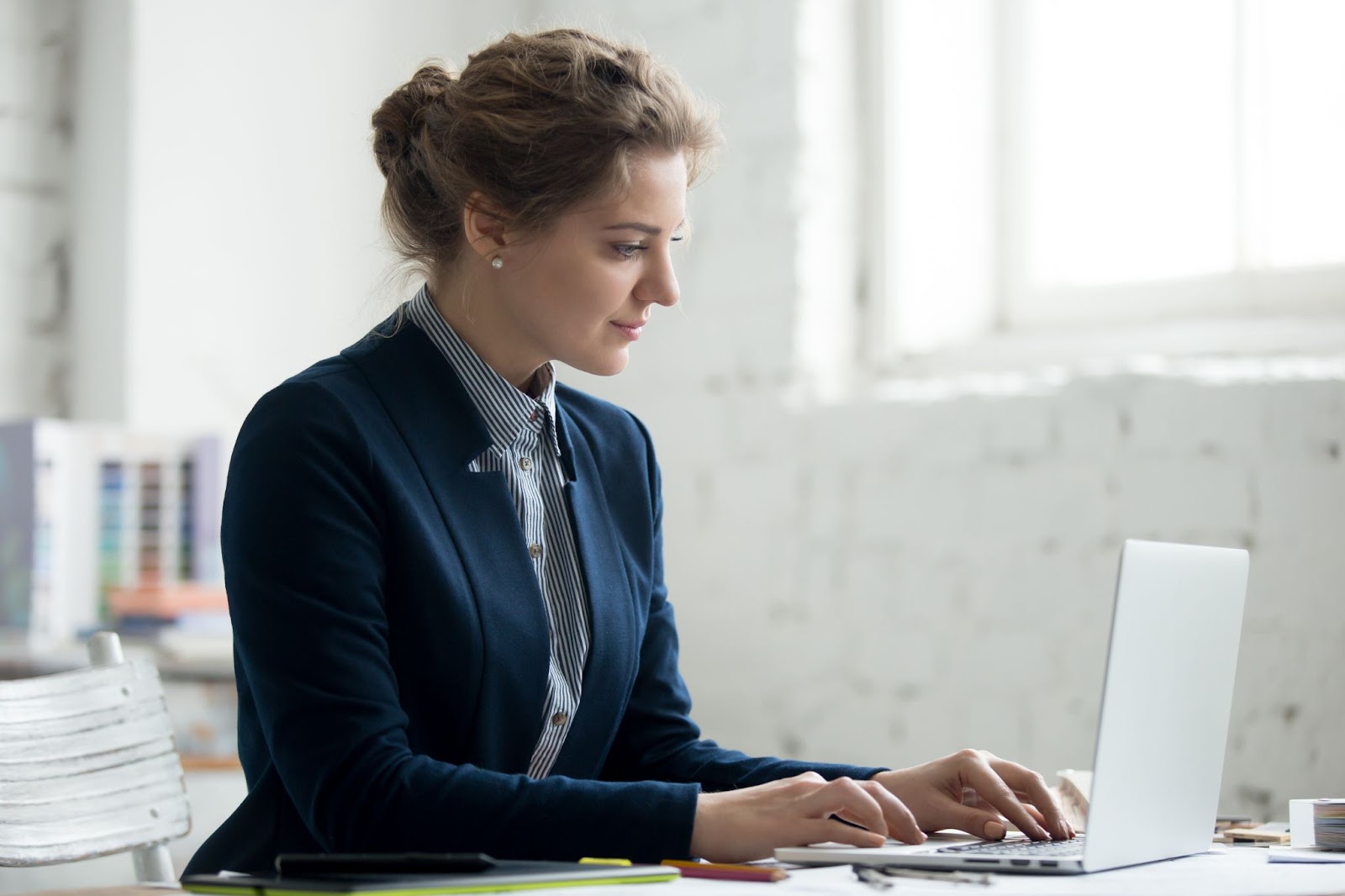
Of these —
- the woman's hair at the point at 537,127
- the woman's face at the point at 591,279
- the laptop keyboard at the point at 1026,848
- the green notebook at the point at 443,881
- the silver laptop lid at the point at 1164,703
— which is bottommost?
the laptop keyboard at the point at 1026,848

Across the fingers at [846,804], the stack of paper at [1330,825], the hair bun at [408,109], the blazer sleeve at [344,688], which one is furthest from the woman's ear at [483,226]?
the stack of paper at [1330,825]

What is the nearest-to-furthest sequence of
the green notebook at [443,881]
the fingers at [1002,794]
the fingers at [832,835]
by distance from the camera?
1. the green notebook at [443,881]
2. the fingers at [832,835]
3. the fingers at [1002,794]

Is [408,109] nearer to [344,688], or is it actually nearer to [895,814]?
[344,688]

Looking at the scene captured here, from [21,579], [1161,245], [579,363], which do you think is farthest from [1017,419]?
[21,579]

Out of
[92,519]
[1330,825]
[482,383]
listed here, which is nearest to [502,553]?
[482,383]

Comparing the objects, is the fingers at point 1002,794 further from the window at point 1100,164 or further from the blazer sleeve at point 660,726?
the window at point 1100,164

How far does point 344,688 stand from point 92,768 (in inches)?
12.2

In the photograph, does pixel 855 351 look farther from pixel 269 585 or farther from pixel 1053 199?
pixel 269 585

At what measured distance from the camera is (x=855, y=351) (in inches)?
109

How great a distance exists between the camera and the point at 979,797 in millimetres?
1177

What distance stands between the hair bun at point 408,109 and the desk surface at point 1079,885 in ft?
2.48

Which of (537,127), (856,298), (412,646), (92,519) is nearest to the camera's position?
(412,646)

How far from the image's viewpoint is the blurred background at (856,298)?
2.35 metres

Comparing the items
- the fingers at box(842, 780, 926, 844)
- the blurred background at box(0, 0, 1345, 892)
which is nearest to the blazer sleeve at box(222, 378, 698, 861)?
the fingers at box(842, 780, 926, 844)
